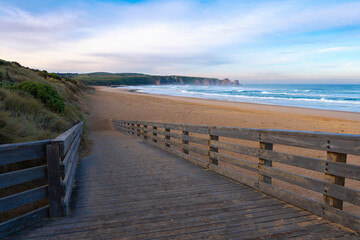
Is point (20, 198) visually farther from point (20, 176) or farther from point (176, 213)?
point (176, 213)

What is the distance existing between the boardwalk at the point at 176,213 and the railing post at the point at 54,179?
0.17 metres

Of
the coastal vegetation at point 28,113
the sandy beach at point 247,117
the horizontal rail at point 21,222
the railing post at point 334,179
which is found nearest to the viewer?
the horizontal rail at point 21,222

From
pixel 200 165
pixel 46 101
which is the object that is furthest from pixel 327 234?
pixel 46 101

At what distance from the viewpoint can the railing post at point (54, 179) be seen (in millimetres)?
3609

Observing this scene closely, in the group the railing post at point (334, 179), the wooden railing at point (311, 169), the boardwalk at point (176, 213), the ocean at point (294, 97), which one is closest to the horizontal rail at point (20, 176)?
the boardwalk at point (176, 213)

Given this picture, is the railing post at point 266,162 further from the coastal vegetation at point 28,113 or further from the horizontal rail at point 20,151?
the coastal vegetation at point 28,113

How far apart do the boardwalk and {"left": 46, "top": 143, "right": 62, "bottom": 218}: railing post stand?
0.17 meters

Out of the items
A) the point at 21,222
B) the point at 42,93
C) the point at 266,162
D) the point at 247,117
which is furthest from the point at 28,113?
the point at 247,117

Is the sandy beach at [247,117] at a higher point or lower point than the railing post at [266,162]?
lower

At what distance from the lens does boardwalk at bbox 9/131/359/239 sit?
10.6 feet

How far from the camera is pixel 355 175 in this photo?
313cm

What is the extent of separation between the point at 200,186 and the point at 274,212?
1.58m

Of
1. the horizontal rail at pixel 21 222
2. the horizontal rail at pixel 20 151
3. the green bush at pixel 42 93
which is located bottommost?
the horizontal rail at pixel 21 222

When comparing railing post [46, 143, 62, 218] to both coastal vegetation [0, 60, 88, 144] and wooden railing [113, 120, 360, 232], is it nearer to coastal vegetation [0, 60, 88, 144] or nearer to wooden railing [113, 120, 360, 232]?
coastal vegetation [0, 60, 88, 144]
